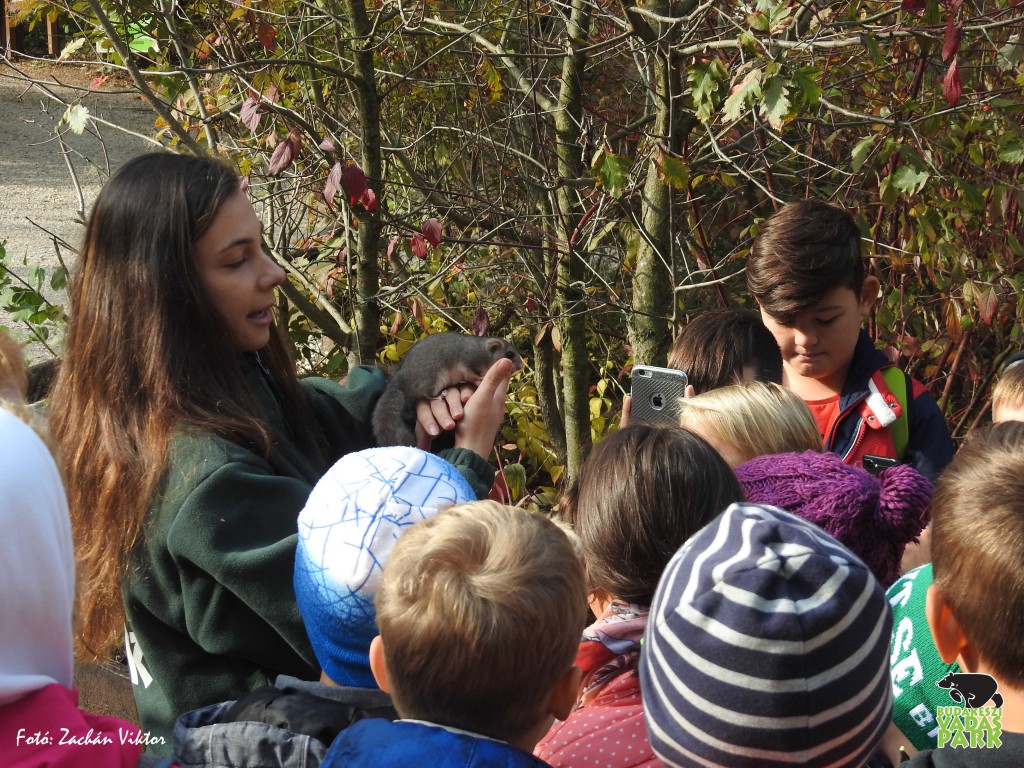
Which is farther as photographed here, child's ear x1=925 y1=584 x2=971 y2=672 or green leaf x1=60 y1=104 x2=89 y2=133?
green leaf x1=60 y1=104 x2=89 y2=133

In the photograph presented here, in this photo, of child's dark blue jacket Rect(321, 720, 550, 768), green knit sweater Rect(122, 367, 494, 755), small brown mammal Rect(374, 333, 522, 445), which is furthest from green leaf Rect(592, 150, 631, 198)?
child's dark blue jacket Rect(321, 720, 550, 768)

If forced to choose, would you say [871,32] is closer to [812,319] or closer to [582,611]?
[812,319]

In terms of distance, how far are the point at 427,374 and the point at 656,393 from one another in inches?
26.9

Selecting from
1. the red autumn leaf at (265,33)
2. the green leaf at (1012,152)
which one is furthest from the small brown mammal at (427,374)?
the green leaf at (1012,152)

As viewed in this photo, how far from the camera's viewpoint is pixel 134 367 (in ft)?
6.61

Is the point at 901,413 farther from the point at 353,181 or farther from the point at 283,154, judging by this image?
the point at 283,154

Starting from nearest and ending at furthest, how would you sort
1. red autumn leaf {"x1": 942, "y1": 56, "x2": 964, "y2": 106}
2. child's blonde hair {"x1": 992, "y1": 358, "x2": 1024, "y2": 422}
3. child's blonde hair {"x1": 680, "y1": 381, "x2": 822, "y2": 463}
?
1. child's blonde hair {"x1": 680, "y1": 381, "x2": 822, "y2": 463}
2. child's blonde hair {"x1": 992, "y1": 358, "x2": 1024, "y2": 422}
3. red autumn leaf {"x1": 942, "y1": 56, "x2": 964, "y2": 106}

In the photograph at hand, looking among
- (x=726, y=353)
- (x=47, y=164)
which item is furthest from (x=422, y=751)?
(x=47, y=164)

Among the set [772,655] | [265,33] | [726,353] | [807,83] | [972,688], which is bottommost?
[972,688]

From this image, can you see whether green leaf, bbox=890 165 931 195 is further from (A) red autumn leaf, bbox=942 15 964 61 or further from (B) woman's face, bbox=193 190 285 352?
(B) woman's face, bbox=193 190 285 352

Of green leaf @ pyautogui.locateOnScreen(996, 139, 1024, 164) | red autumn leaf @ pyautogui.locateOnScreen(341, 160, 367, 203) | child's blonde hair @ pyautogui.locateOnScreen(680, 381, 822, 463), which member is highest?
red autumn leaf @ pyautogui.locateOnScreen(341, 160, 367, 203)

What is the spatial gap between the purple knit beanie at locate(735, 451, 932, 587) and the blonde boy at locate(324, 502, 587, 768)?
0.68 m

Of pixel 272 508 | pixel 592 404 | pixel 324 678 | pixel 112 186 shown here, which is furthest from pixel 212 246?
pixel 592 404

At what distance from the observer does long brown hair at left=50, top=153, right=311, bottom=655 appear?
1.92 m
